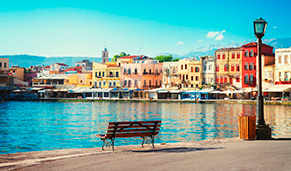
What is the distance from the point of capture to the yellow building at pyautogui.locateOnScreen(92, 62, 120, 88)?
90.5 metres

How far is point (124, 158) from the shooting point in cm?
949

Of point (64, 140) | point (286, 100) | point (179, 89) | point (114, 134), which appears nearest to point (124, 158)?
point (114, 134)

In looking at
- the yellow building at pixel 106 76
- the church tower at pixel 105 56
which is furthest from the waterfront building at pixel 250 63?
the church tower at pixel 105 56

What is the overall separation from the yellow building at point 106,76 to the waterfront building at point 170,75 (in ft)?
40.0

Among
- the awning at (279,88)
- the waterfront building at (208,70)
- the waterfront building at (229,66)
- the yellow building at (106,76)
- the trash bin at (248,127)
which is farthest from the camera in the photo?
the yellow building at (106,76)

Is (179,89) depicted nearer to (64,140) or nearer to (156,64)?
(156,64)

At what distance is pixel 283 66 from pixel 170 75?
2740cm

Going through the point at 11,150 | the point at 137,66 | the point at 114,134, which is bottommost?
the point at 11,150

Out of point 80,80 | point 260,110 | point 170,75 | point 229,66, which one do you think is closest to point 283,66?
point 229,66

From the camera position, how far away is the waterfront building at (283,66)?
6260cm

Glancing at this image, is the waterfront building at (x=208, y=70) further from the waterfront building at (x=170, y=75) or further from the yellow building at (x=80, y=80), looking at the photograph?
the yellow building at (x=80, y=80)

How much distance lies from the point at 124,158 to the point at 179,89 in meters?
71.1

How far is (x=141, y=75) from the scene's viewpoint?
3428 inches

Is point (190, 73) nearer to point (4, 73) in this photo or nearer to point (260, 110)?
point (4, 73)
